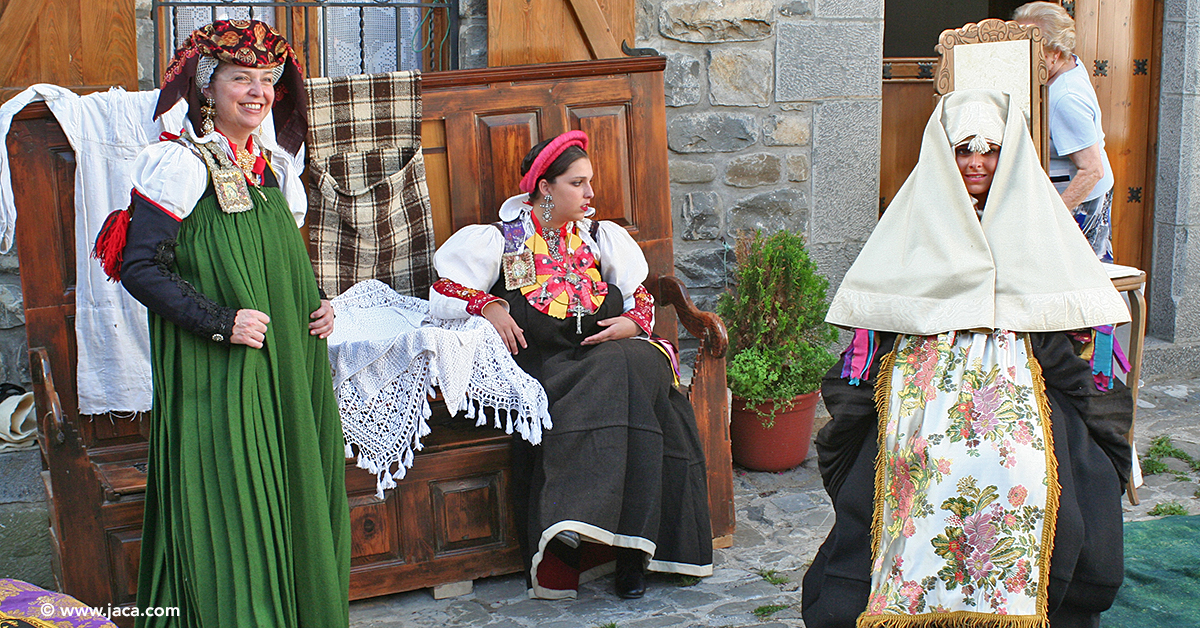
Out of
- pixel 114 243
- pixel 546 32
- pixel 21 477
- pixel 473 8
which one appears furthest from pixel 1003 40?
pixel 21 477

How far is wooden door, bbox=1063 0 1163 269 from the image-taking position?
5.78m

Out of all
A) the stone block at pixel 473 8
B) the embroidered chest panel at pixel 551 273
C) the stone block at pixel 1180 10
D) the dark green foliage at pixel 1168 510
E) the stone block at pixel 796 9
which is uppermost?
the stone block at pixel 1180 10

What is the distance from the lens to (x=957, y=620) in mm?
2598

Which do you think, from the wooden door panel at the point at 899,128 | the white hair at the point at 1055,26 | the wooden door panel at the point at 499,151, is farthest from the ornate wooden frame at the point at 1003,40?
the wooden door panel at the point at 899,128

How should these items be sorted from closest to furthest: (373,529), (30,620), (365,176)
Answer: (30,620), (373,529), (365,176)

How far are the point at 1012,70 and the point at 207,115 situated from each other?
2.95m

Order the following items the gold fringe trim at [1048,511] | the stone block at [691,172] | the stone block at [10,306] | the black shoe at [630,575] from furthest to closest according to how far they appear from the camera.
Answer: the stone block at [691,172], the stone block at [10,306], the black shoe at [630,575], the gold fringe trim at [1048,511]

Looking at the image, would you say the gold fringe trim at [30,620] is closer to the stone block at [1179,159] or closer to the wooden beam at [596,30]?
the wooden beam at [596,30]

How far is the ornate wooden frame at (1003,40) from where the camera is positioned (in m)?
3.99

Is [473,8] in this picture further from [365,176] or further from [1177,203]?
[1177,203]

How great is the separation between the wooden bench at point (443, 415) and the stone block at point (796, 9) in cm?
109

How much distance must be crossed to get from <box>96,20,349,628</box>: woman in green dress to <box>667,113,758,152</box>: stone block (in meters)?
2.43

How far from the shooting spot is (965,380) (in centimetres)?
262

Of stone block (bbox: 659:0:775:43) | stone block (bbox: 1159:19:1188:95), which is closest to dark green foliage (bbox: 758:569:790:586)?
stone block (bbox: 659:0:775:43)
